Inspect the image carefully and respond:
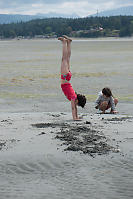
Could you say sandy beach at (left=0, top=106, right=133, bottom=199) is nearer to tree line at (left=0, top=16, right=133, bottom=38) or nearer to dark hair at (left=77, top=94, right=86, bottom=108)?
dark hair at (left=77, top=94, right=86, bottom=108)

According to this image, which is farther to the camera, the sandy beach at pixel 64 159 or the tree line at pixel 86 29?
the tree line at pixel 86 29

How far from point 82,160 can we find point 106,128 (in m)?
1.79

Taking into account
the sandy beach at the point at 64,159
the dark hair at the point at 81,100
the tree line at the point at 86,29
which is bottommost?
the sandy beach at the point at 64,159

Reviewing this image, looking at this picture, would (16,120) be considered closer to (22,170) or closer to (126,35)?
(22,170)

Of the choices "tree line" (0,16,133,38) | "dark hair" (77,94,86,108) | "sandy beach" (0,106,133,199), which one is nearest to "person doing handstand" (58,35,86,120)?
"dark hair" (77,94,86,108)

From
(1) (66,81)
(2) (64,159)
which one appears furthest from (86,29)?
(2) (64,159)

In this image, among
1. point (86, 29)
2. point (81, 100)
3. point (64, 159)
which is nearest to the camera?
point (64, 159)

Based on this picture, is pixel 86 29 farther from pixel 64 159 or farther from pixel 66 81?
pixel 64 159

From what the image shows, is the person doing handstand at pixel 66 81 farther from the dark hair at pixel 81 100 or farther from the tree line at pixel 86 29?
the tree line at pixel 86 29

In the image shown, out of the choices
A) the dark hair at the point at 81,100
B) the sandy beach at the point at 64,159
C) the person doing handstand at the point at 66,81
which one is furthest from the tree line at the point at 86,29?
the sandy beach at the point at 64,159

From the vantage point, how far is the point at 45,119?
8492 mm

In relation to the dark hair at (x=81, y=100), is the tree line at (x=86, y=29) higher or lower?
higher

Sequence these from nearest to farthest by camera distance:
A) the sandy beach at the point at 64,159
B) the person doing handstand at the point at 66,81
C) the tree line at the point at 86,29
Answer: the sandy beach at the point at 64,159 < the person doing handstand at the point at 66,81 < the tree line at the point at 86,29

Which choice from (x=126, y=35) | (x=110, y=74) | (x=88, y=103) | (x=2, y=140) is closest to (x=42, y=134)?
(x=2, y=140)
